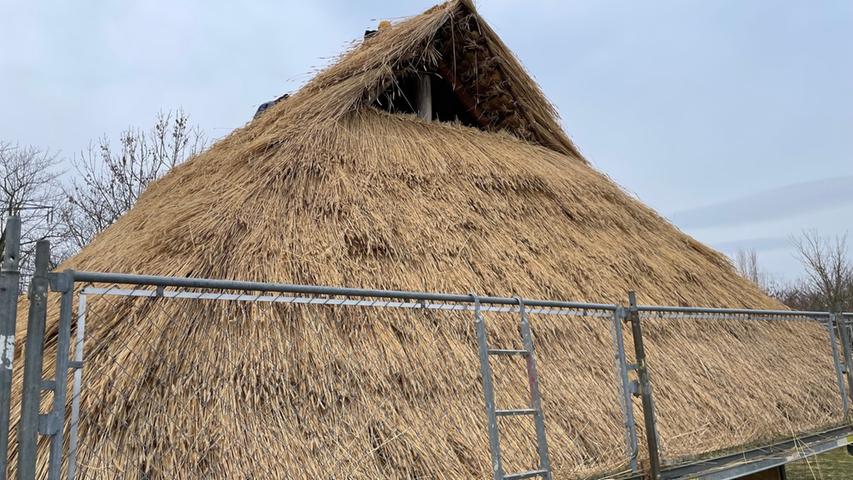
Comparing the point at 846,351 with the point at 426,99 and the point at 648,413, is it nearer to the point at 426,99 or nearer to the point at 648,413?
the point at 648,413

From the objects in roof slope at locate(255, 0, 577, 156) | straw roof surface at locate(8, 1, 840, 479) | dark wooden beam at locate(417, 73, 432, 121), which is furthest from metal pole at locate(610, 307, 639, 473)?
dark wooden beam at locate(417, 73, 432, 121)

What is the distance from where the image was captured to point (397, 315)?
4.13 meters

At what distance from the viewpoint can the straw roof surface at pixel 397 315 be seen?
3186mm

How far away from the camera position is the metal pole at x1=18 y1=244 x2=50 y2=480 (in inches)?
78.3

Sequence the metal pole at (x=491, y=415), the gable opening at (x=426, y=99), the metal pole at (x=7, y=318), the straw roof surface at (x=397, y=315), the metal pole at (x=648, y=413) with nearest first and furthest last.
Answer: the metal pole at (x=7, y=318), the metal pole at (x=491, y=415), the straw roof surface at (x=397, y=315), the metal pole at (x=648, y=413), the gable opening at (x=426, y=99)

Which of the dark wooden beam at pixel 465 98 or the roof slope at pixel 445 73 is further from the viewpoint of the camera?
the dark wooden beam at pixel 465 98

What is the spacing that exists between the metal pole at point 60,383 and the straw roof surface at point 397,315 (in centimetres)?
81

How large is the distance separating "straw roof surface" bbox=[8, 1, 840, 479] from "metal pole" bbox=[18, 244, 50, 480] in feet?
2.98

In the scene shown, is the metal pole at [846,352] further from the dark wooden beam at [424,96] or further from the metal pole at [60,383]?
the metal pole at [60,383]

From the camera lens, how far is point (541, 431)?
3291mm

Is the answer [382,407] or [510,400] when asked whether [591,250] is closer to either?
[510,400]

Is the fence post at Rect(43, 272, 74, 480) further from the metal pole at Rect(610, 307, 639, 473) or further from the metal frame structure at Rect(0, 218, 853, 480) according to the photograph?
the metal pole at Rect(610, 307, 639, 473)

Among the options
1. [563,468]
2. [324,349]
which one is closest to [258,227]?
[324,349]

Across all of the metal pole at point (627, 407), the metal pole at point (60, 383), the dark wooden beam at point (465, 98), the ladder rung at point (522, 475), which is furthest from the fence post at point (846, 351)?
the metal pole at point (60, 383)
